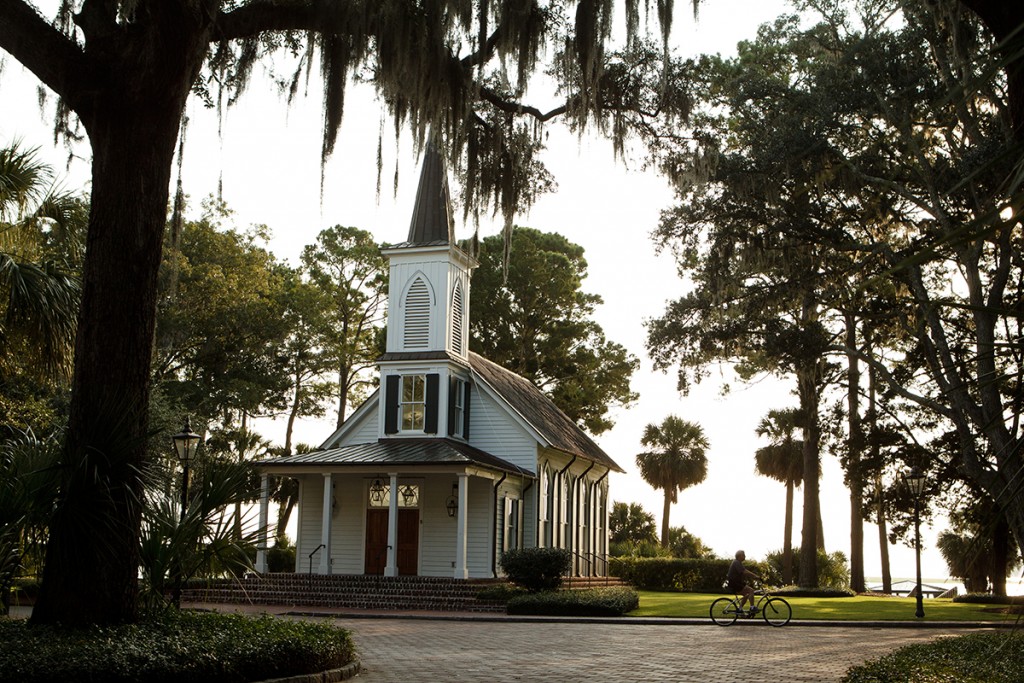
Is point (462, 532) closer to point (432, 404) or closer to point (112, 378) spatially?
point (432, 404)

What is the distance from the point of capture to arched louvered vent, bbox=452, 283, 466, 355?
95.5 feet

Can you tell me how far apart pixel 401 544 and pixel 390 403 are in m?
4.02

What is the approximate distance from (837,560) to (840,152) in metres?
24.5

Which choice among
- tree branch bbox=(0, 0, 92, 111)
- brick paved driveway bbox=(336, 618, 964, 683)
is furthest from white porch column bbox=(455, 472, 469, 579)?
tree branch bbox=(0, 0, 92, 111)

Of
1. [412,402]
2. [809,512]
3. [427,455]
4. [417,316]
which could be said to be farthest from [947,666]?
[809,512]

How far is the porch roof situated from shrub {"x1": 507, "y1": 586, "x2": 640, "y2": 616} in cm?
429

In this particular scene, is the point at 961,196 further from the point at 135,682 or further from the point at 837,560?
the point at 837,560

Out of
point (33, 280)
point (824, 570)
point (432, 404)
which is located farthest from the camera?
point (824, 570)

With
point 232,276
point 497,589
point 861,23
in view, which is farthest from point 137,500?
point 232,276

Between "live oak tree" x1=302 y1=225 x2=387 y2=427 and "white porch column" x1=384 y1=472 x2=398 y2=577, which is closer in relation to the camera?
"white porch column" x1=384 y1=472 x2=398 y2=577

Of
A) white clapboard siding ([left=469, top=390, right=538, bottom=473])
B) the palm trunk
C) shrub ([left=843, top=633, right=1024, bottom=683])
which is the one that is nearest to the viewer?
shrub ([left=843, top=633, right=1024, bottom=683])

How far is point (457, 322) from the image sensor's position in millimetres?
29344

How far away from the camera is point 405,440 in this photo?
2805 centimetres

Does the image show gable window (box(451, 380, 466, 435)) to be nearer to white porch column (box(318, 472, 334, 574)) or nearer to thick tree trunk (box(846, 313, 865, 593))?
white porch column (box(318, 472, 334, 574))
